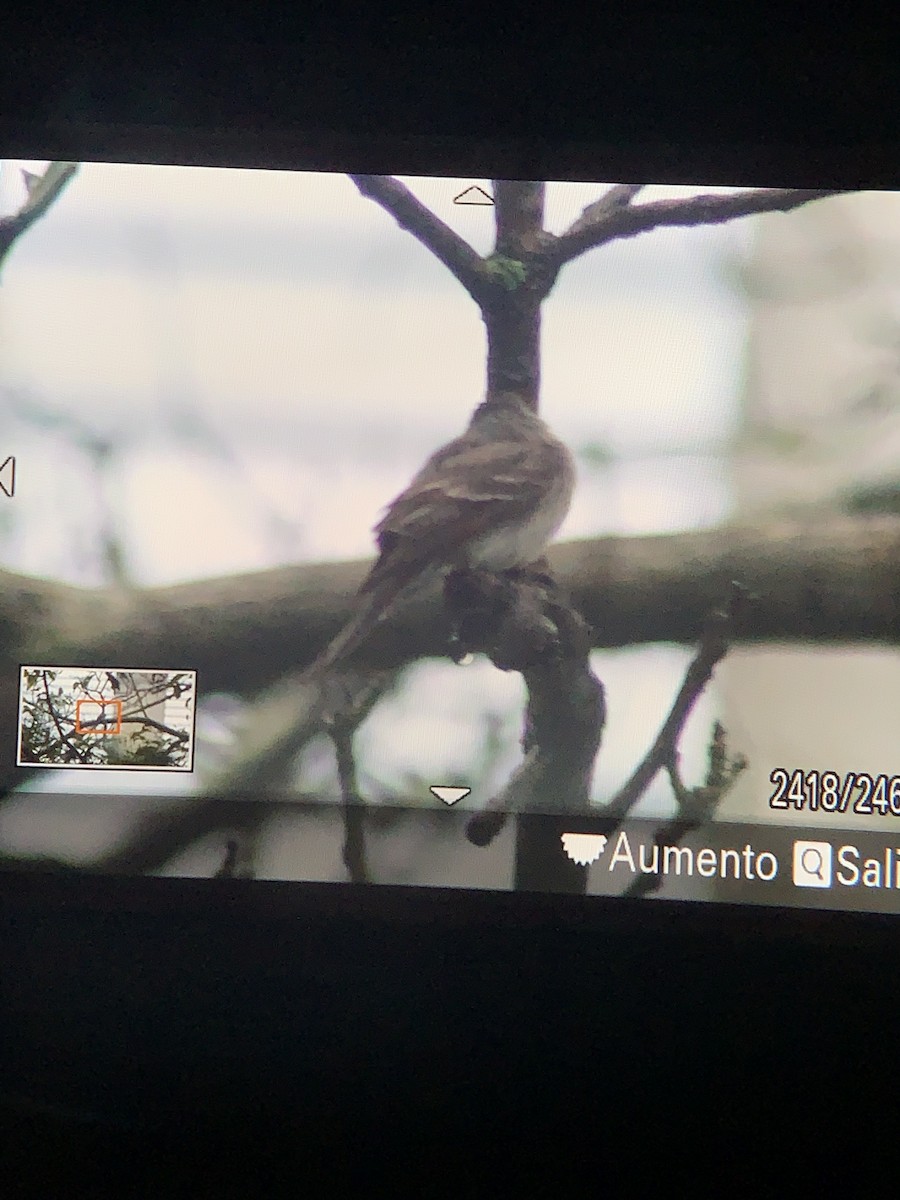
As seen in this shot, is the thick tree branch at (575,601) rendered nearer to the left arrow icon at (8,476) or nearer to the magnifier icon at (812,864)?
the left arrow icon at (8,476)

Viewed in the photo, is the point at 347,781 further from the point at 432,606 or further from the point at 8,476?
the point at 8,476

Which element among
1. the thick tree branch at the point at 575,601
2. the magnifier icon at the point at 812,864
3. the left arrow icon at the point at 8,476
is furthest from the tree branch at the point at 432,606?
the magnifier icon at the point at 812,864

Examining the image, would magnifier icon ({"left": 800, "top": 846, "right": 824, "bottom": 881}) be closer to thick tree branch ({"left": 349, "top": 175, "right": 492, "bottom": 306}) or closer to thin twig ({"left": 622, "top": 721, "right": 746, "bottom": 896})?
thin twig ({"left": 622, "top": 721, "right": 746, "bottom": 896})

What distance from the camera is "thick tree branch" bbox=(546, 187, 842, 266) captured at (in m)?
1.59

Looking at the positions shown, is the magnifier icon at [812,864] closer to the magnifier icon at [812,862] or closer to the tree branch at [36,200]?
the magnifier icon at [812,862]

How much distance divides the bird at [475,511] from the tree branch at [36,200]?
1.89 ft

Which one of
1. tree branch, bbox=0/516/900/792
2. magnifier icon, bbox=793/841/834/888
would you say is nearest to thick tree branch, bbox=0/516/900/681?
tree branch, bbox=0/516/900/792

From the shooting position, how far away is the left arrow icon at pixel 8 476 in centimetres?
158

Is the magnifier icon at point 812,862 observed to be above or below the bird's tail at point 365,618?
below

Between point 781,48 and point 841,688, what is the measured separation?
82 cm

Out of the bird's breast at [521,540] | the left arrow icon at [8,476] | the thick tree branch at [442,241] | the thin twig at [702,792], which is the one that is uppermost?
the thick tree branch at [442,241]

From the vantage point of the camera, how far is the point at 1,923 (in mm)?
1628

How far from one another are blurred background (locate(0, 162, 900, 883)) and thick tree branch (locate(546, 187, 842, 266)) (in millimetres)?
17

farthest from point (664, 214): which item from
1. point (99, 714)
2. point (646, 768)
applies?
point (99, 714)
